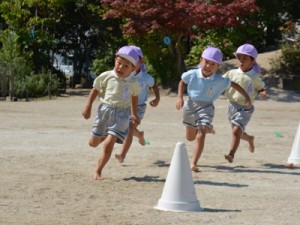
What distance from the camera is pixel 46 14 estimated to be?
96.1 ft

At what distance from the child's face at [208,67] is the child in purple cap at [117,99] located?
1.22 meters

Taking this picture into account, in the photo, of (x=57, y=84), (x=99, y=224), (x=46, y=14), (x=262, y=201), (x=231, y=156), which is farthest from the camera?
(x=46, y=14)

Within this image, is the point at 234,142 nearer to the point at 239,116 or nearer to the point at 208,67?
the point at 239,116

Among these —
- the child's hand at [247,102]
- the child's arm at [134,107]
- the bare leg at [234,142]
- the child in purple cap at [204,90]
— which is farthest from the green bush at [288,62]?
the child's arm at [134,107]

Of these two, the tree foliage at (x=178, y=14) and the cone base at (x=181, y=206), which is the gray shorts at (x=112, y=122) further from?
the tree foliage at (x=178, y=14)

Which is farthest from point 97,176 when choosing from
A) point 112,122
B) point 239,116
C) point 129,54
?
point 239,116

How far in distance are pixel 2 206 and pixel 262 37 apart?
75.3 feet

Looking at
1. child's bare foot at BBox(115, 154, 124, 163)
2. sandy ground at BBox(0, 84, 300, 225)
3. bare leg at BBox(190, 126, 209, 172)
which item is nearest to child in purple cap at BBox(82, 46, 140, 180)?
sandy ground at BBox(0, 84, 300, 225)

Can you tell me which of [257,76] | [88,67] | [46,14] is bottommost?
[88,67]

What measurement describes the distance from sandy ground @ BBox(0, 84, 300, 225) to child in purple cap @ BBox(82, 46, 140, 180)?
52 centimetres

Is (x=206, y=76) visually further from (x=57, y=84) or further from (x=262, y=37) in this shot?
(x=262, y=37)

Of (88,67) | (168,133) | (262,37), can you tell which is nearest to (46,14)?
(88,67)

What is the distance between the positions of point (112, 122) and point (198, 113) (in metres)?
1.50

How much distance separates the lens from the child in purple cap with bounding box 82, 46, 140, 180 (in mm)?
9430
